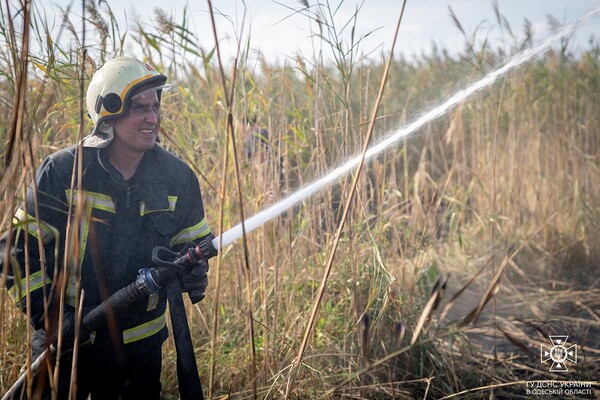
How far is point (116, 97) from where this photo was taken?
1731 mm

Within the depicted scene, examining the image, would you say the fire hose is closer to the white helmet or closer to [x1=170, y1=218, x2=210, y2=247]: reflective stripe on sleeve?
[x1=170, y1=218, x2=210, y2=247]: reflective stripe on sleeve

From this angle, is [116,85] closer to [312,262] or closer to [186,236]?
[186,236]

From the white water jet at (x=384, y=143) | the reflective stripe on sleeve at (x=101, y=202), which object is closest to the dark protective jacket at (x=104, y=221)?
the reflective stripe on sleeve at (x=101, y=202)

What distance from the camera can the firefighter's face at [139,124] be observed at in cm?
178

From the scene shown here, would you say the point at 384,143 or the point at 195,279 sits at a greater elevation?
the point at 384,143

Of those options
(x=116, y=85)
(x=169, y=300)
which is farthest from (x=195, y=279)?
(x=116, y=85)

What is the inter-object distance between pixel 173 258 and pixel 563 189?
11.0 feet

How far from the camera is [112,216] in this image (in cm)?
182

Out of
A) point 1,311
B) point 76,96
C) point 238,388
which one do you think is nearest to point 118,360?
point 1,311

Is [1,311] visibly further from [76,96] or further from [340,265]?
[340,265]

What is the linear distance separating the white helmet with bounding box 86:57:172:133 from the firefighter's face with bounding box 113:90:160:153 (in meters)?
0.03

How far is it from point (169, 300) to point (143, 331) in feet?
1.05

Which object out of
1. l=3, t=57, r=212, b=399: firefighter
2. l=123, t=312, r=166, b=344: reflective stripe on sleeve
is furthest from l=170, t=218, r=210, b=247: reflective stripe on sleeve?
l=123, t=312, r=166, b=344: reflective stripe on sleeve

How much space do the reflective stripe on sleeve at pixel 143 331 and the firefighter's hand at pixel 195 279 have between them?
0.29m
